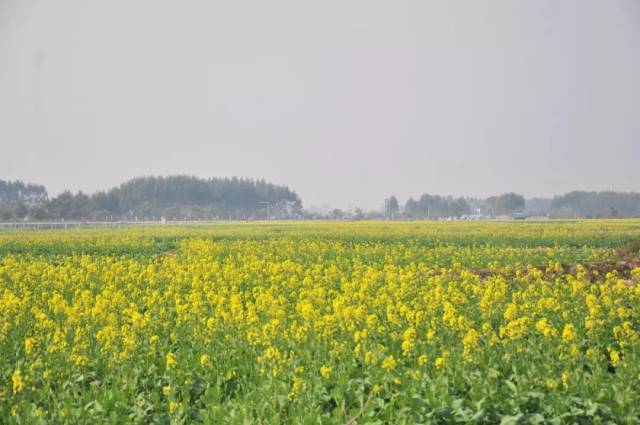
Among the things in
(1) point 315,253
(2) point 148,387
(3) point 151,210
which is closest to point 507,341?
(2) point 148,387

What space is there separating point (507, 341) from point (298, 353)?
240 centimetres

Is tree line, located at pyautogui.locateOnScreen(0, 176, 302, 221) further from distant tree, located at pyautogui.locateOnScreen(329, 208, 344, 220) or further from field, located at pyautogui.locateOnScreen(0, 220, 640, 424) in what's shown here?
field, located at pyautogui.locateOnScreen(0, 220, 640, 424)

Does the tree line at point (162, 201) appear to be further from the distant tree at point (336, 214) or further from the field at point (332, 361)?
the field at point (332, 361)

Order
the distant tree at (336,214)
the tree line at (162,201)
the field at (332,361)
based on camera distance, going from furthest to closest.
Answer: the distant tree at (336,214), the tree line at (162,201), the field at (332,361)

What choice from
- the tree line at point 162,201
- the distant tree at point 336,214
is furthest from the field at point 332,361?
the distant tree at point 336,214

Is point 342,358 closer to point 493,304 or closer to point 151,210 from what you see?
point 493,304

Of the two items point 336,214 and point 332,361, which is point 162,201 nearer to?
point 336,214

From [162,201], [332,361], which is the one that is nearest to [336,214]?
[162,201]

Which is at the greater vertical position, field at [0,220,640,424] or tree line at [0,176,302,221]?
tree line at [0,176,302,221]

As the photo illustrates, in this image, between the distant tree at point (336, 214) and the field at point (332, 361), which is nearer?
the field at point (332, 361)

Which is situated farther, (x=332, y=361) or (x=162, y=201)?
(x=162, y=201)

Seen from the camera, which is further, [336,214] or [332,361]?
[336,214]

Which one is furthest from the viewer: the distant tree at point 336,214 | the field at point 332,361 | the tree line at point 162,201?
the distant tree at point 336,214

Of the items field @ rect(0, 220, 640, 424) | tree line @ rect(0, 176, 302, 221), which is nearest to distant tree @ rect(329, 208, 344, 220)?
tree line @ rect(0, 176, 302, 221)
